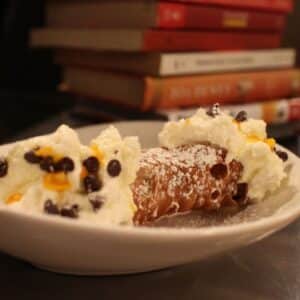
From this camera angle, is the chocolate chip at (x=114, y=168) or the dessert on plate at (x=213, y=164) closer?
the chocolate chip at (x=114, y=168)

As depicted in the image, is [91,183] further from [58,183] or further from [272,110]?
[272,110]

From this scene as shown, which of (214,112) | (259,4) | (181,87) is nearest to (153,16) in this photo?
(181,87)

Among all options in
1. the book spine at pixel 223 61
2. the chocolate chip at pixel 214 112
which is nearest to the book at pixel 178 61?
the book spine at pixel 223 61

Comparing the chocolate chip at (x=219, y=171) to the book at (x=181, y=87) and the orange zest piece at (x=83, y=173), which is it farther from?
the book at (x=181, y=87)

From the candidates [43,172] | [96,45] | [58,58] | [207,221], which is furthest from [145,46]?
[43,172]

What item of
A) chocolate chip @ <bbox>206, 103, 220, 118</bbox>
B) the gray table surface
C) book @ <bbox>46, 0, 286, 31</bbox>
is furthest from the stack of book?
the gray table surface

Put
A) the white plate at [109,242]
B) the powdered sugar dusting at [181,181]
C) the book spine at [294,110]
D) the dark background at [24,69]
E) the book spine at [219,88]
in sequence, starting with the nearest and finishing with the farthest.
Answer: the white plate at [109,242]
the powdered sugar dusting at [181,181]
the book spine at [219,88]
the book spine at [294,110]
the dark background at [24,69]

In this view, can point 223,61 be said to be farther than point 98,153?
Yes
